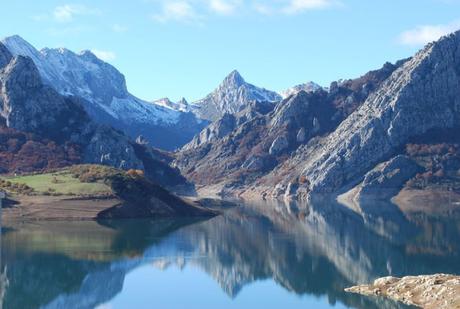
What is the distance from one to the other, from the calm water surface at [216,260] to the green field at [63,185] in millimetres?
14433

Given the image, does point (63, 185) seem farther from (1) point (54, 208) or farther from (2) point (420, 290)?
(2) point (420, 290)

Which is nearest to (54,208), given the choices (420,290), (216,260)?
(216,260)

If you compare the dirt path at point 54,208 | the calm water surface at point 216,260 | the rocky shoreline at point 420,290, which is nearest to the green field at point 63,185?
the dirt path at point 54,208

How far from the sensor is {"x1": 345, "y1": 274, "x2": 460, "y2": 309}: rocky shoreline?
63.3 metres

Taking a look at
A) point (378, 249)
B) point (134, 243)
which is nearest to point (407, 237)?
point (378, 249)

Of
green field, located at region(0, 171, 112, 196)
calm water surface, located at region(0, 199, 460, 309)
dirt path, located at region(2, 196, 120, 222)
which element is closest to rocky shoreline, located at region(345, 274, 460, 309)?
calm water surface, located at region(0, 199, 460, 309)

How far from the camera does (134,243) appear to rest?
124 meters

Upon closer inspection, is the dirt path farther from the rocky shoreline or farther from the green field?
the rocky shoreline

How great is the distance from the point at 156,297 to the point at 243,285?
502 inches

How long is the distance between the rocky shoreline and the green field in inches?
3965

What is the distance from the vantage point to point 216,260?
10481cm

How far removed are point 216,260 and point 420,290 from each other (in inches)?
1617

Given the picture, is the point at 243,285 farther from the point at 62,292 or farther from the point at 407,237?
the point at 407,237

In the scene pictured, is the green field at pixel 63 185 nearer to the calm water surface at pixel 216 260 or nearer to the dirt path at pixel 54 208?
the dirt path at pixel 54 208
